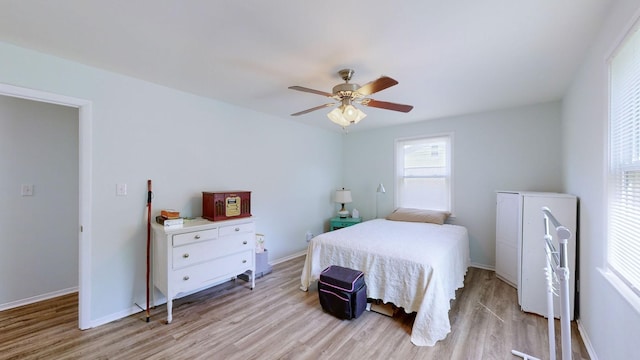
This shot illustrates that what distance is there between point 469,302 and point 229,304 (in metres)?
2.59

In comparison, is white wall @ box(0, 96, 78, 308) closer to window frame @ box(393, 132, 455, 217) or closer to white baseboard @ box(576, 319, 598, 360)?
window frame @ box(393, 132, 455, 217)

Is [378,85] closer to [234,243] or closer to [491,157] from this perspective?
[234,243]

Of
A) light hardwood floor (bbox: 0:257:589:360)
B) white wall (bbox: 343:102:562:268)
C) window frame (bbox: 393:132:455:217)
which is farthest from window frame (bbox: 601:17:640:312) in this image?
window frame (bbox: 393:132:455:217)

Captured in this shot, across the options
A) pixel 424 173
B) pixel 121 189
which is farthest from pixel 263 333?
pixel 424 173

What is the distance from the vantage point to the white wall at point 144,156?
233 centimetres

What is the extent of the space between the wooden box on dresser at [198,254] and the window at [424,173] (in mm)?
2888

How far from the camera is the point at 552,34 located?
5.92 ft

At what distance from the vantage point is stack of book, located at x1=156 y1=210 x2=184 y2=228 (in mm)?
2523

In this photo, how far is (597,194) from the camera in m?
1.88

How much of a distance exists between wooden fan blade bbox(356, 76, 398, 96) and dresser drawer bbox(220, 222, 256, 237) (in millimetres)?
1968

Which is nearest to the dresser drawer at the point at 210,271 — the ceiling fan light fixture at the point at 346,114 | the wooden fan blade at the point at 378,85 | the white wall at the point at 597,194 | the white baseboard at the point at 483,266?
the ceiling fan light fixture at the point at 346,114

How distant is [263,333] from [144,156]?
213cm

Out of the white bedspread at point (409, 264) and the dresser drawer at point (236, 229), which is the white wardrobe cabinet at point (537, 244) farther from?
the dresser drawer at point (236, 229)

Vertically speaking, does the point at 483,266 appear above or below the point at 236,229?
below
